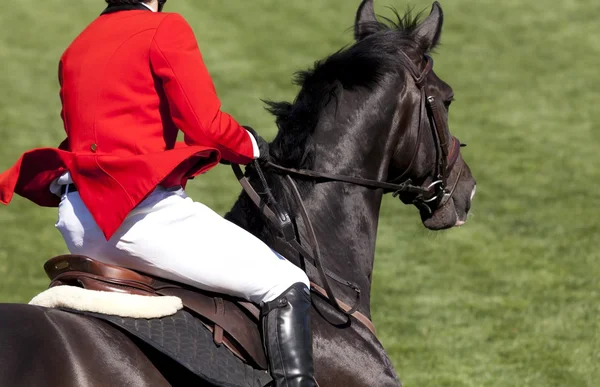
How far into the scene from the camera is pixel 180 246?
11.7 ft

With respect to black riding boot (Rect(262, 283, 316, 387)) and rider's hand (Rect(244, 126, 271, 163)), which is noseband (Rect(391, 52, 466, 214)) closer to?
rider's hand (Rect(244, 126, 271, 163))

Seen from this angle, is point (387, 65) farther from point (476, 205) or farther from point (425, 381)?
point (476, 205)

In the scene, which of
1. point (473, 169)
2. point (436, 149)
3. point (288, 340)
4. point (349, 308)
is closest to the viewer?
point (288, 340)

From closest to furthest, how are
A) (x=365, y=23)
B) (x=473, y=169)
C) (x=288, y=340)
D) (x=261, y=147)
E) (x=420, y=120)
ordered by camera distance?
(x=288, y=340)
(x=261, y=147)
(x=420, y=120)
(x=365, y=23)
(x=473, y=169)

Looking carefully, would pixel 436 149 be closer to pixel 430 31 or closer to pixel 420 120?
pixel 420 120

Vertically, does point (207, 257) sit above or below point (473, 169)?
above

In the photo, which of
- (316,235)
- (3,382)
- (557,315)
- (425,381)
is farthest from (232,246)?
(557,315)

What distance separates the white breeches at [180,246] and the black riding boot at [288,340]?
0.18 feet

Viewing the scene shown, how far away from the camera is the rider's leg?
356 centimetres

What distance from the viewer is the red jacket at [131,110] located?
3.51 metres

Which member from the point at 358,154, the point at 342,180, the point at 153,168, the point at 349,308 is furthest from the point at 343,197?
the point at 153,168

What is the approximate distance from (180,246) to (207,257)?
0.37ft

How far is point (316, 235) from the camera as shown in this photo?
166 inches

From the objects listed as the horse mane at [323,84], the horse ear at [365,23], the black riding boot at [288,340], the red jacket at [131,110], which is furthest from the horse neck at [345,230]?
the horse ear at [365,23]
